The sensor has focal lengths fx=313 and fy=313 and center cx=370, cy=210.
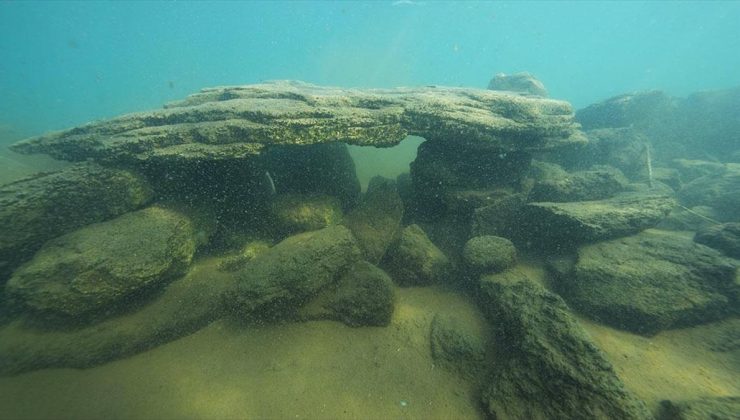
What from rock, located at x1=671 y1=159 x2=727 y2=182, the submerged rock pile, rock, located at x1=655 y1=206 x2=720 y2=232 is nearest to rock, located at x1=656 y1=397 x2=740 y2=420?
Answer: the submerged rock pile

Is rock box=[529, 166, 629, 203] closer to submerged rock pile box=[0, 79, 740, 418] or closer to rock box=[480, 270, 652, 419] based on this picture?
submerged rock pile box=[0, 79, 740, 418]

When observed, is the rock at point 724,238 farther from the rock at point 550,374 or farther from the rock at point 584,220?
the rock at point 550,374

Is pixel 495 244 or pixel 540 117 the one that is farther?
pixel 540 117

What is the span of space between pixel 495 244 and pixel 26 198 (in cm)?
679

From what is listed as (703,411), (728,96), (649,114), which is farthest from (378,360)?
(728,96)

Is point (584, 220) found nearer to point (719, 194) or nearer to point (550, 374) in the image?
point (550, 374)

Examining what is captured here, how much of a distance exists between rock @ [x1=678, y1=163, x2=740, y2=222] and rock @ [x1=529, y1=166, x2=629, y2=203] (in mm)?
2894

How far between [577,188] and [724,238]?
2.39 m

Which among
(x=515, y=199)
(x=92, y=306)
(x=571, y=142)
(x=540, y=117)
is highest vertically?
(x=540, y=117)

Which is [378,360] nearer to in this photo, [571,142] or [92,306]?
[92,306]

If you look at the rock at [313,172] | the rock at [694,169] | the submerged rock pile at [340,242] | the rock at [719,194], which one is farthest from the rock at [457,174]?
the rock at [694,169]

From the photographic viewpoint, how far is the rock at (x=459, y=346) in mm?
3775

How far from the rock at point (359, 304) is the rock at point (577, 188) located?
4.38m

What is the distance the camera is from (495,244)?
503cm
